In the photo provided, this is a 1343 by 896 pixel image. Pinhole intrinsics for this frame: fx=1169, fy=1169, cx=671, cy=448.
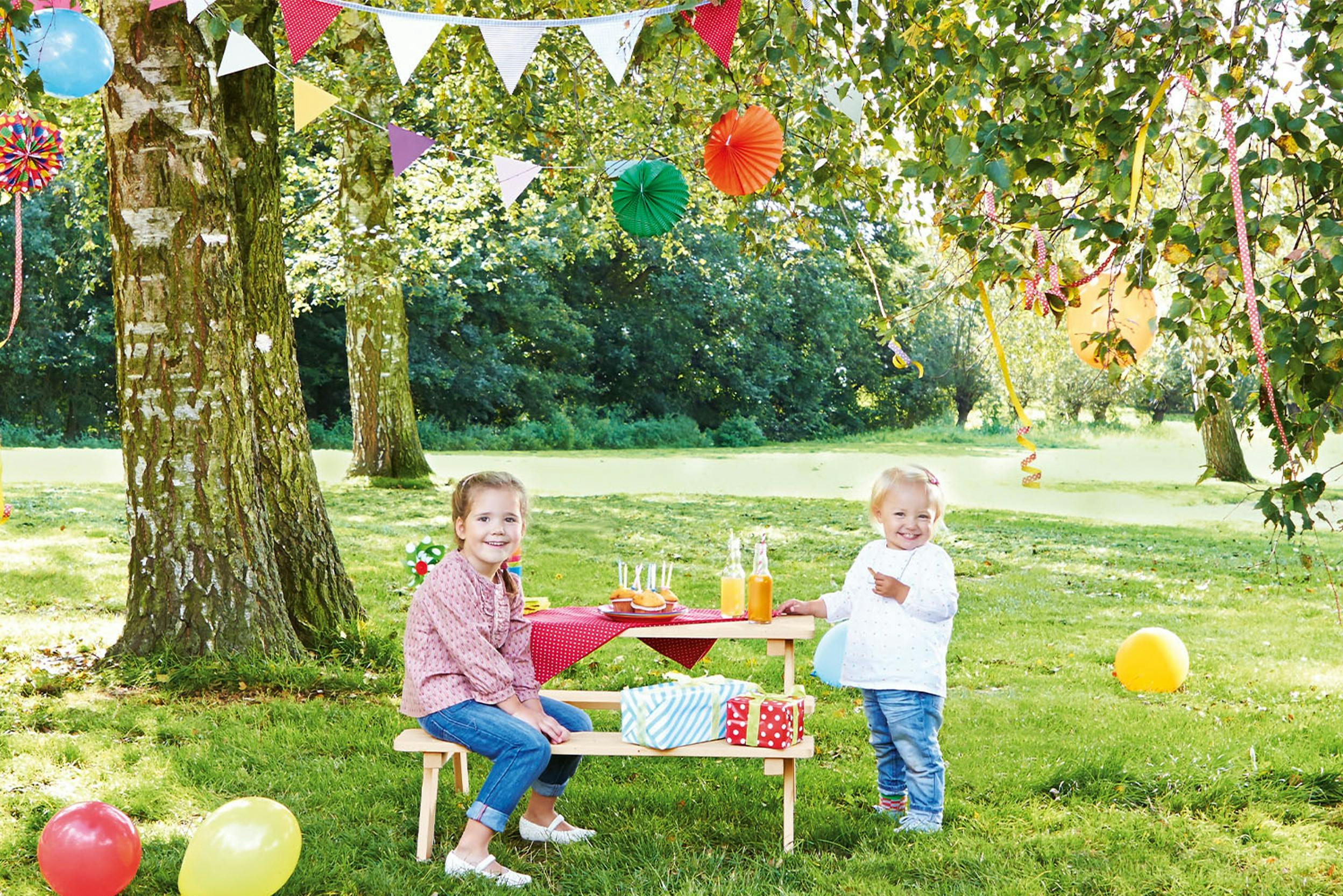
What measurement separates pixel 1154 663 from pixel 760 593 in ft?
8.03

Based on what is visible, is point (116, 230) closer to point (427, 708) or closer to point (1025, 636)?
point (427, 708)

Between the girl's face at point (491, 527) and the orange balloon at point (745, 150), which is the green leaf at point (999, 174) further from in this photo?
the orange balloon at point (745, 150)

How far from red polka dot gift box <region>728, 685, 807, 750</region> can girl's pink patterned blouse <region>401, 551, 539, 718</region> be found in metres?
0.64

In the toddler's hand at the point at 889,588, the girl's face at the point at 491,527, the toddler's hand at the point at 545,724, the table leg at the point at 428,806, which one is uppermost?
the girl's face at the point at 491,527

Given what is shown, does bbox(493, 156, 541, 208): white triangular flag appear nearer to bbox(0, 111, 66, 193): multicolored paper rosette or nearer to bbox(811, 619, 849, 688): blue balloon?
bbox(0, 111, 66, 193): multicolored paper rosette

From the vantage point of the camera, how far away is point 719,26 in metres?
3.91

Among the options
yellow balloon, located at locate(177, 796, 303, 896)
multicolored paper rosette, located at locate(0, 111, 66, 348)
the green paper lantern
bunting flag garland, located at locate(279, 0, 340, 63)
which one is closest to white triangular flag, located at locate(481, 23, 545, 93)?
bunting flag garland, located at locate(279, 0, 340, 63)

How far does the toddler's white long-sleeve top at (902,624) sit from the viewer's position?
3428mm

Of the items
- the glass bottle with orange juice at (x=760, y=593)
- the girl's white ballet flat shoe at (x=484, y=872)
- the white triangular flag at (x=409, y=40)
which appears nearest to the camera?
the girl's white ballet flat shoe at (x=484, y=872)

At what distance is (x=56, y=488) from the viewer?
509 inches

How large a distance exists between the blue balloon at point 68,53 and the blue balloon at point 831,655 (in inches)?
133

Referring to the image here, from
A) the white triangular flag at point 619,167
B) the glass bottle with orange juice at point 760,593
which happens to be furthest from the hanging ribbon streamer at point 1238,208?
the white triangular flag at point 619,167

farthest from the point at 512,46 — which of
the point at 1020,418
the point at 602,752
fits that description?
the point at 602,752

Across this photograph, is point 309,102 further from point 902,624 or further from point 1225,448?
point 1225,448
